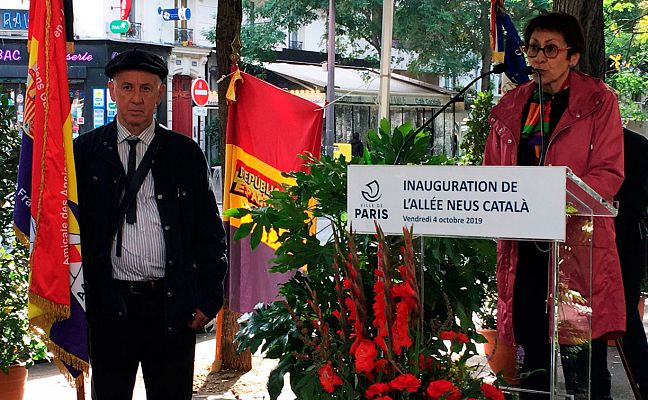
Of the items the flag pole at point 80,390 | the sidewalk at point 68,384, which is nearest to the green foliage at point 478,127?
the sidewalk at point 68,384

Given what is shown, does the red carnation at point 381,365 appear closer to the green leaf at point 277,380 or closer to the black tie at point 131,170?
the green leaf at point 277,380

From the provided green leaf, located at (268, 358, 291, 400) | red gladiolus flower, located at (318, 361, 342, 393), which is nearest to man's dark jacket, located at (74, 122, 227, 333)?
green leaf, located at (268, 358, 291, 400)

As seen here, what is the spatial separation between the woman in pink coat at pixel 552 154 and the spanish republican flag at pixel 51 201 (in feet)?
5.38

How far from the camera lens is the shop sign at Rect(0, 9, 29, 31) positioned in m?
28.6

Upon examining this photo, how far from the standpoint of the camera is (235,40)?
6531mm

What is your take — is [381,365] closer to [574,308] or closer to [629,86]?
[574,308]

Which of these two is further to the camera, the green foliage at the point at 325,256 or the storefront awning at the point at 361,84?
the storefront awning at the point at 361,84

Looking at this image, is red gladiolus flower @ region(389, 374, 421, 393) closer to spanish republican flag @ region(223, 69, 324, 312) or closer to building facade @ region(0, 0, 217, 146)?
spanish republican flag @ region(223, 69, 324, 312)

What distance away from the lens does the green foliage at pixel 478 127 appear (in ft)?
26.1

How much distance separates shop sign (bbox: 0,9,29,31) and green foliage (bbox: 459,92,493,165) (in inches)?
919

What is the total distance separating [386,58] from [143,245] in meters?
1.84

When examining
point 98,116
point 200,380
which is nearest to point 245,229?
point 200,380

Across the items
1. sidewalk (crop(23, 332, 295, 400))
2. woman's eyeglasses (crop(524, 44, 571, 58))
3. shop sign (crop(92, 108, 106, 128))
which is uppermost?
shop sign (crop(92, 108, 106, 128))

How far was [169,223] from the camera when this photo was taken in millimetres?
3711
